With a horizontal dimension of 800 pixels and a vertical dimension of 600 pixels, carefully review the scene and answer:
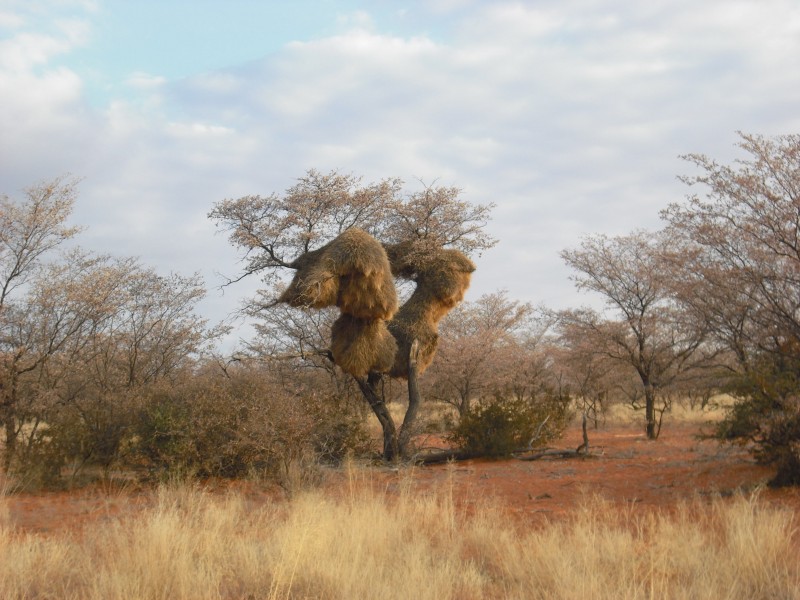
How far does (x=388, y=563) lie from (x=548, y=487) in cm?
710

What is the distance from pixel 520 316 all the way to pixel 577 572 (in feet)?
89.1

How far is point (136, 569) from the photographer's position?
5.58 meters

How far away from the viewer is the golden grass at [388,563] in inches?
215

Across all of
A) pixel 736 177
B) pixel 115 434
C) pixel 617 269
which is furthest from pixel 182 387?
pixel 617 269

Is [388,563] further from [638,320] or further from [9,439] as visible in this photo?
[638,320]

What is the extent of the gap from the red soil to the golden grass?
205 centimetres

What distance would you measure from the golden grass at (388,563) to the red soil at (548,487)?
205cm

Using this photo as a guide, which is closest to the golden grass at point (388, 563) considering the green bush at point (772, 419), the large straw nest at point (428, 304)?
the green bush at point (772, 419)

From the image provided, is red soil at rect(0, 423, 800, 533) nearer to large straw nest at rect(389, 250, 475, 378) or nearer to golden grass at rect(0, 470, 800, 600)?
golden grass at rect(0, 470, 800, 600)

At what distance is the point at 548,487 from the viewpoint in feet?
42.1

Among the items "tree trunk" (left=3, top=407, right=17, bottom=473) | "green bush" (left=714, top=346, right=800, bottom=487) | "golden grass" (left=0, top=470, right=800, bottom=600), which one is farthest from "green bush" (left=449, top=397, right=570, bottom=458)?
"golden grass" (left=0, top=470, right=800, bottom=600)

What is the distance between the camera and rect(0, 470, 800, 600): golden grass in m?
5.46

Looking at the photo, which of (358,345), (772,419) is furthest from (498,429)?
(772,419)

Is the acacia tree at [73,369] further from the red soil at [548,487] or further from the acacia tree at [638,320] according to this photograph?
the acacia tree at [638,320]
